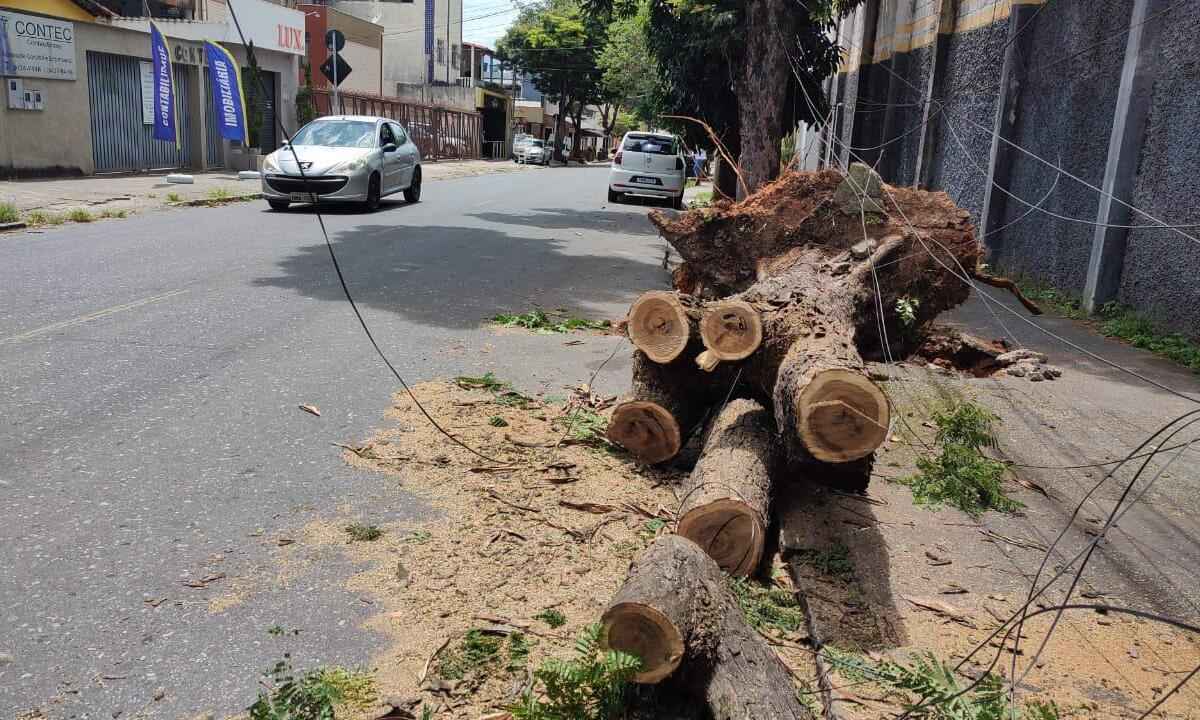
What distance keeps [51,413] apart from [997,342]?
6913mm

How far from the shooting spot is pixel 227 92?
22.9 m

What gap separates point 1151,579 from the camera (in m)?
3.99

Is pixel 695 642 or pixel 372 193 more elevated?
pixel 372 193

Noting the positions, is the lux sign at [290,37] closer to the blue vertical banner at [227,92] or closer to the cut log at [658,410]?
the blue vertical banner at [227,92]

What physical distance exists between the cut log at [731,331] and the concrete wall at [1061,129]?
2.43m

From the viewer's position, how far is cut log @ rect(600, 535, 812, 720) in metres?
2.65

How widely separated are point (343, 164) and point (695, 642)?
46.2ft

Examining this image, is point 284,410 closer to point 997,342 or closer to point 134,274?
point 134,274

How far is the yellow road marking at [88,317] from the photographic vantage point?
6550 millimetres

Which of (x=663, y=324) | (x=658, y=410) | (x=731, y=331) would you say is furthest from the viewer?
(x=663, y=324)

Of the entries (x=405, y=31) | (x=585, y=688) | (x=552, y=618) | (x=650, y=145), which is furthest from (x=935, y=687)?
(x=405, y=31)

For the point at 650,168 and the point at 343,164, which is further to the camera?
the point at 650,168

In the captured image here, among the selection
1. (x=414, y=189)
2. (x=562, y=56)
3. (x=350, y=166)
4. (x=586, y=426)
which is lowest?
(x=586, y=426)

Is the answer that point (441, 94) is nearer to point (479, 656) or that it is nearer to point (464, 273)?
point (464, 273)
